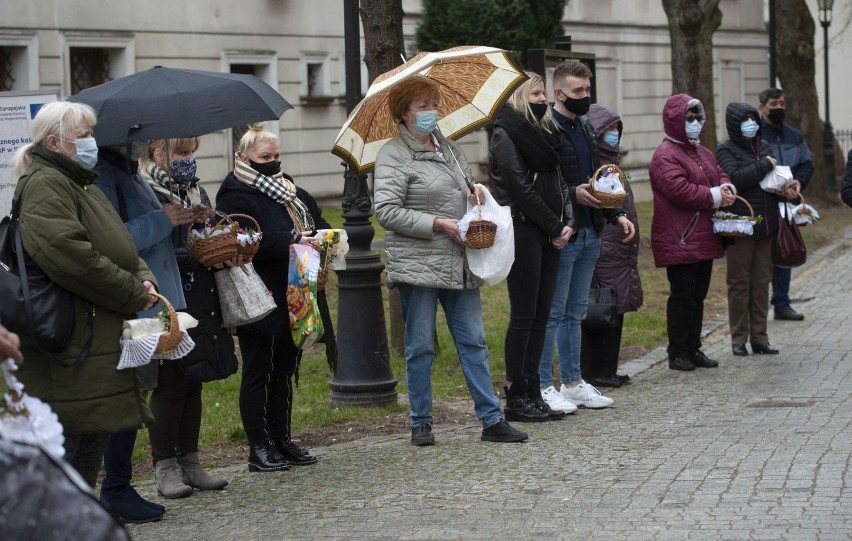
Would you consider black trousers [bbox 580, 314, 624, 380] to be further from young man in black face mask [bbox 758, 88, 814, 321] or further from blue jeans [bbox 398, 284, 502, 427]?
young man in black face mask [bbox 758, 88, 814, 321]

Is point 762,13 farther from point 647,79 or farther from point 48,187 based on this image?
point 48,187

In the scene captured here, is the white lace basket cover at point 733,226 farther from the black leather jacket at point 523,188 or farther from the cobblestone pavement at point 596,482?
the black leather jacket at point 523,188

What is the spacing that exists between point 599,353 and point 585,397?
858mm

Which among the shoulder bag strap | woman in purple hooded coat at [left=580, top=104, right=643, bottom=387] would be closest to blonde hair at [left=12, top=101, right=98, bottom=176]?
the shoulder bag strap

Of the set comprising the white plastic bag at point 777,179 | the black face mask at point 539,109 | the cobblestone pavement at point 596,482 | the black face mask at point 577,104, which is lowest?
the cobblestone pavement at point 596,482

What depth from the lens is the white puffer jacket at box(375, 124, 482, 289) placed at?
7.67m

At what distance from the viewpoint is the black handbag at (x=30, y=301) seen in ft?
18.3

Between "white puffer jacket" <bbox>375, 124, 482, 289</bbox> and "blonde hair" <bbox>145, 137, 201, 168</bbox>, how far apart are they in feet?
3.81

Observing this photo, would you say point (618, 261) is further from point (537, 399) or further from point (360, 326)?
point (360, 326)

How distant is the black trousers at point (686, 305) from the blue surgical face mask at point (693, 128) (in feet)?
3.11

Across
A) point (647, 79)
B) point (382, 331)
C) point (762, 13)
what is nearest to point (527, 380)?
point (382, 331)

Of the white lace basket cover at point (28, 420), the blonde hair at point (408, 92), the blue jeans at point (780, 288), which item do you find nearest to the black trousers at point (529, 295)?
the blonde hair at point (408, 92)

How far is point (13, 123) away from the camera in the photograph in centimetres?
860

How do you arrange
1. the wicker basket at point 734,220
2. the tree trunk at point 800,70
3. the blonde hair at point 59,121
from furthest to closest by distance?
the tree trunk at point 800,70 < the wicker basket at point 734,220 < the blonde hair at point 59,121
